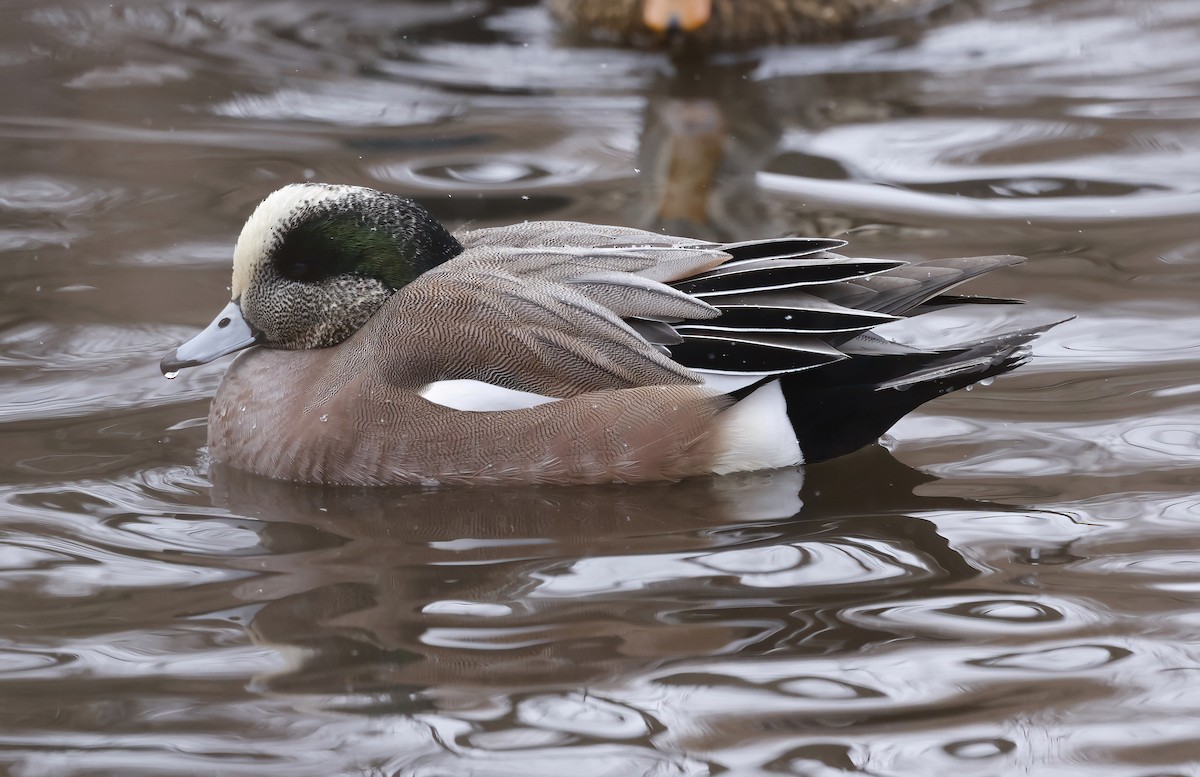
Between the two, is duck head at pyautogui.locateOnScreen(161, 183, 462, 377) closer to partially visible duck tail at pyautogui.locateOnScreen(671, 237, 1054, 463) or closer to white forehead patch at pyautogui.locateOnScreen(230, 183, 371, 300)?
white forehead patch at pyautogui.locateOnScreen(230, 183, 371, 300)

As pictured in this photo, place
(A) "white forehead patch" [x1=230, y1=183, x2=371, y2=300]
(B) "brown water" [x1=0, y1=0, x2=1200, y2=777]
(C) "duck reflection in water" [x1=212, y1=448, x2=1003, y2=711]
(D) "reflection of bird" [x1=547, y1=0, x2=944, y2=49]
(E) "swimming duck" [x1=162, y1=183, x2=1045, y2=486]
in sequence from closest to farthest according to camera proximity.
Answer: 1. (B) "brown water" [x1=0, y1=0, x2=1200, y2=777]
2. (C) "duck reflection in water" [x1=212, y1=448, x2=1003, y2=711]
3. (E) "swimming duck" [x1=162, y1=183, x2=1045, y2=486]
4. (A) "white forehead patch" [x1=230, y1=183, x2=371, y2=300]
5. (D) "reflection of bird" [x1=547, y1=0, x2=944, y2=49]

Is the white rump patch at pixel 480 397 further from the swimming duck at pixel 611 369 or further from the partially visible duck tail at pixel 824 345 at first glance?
the partially visible duck tail at pixel 824 345

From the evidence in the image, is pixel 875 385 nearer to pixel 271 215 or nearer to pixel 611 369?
pixel 611 369

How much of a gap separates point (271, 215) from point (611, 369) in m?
1.01

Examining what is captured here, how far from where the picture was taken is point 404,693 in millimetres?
3098

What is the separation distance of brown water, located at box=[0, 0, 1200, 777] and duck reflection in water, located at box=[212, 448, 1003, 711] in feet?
0.04

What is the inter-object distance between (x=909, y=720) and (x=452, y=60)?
5.30 metres

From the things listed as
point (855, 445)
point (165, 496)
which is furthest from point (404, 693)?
point (855, 445)

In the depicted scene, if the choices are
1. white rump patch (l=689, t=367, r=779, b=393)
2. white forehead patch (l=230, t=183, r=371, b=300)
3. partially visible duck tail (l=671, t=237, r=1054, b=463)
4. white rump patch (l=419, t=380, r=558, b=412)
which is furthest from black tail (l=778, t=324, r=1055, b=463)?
white forehead patch (l=230, t=183, r=371, b=300)

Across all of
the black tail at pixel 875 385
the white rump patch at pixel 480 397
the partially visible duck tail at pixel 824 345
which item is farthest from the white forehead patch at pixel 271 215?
the black tail at pixel 875 385

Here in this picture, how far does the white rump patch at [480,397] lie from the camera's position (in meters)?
3.99

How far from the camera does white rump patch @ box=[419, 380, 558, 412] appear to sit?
13.1ft

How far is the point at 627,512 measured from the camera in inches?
155

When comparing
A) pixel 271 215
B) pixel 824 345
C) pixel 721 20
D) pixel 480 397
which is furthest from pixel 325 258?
pixel 721 20
